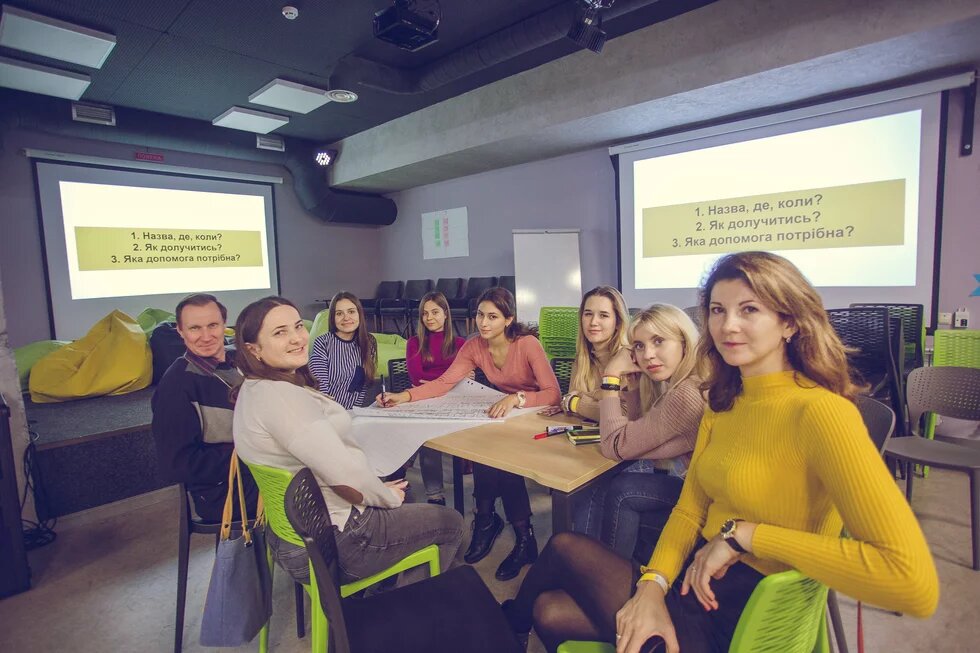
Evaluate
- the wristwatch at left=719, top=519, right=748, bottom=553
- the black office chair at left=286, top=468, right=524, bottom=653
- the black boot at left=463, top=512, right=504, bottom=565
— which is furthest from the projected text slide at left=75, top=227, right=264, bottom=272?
the wristwatch at left=719, top=519, right=748, bottom=553

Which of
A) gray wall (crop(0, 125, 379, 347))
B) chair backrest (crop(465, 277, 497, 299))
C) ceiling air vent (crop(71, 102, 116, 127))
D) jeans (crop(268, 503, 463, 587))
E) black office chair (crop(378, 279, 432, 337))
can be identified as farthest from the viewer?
black office chair (crop(378, 279, 432, 337))

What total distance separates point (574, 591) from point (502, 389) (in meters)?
1.45

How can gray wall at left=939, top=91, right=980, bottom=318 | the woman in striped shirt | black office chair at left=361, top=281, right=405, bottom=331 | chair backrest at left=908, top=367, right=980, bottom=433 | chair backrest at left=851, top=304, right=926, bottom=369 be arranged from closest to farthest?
chair backrest at left=908, top=367, right=980, bottom=433 → the woman in striped shirt → chair backrest at left=851, top=304, right=926, bottom=369 → gray wall at left=939, top=91, right=980, bottom=318 → black office chair at left=361, top=281, right=405, bottom=331

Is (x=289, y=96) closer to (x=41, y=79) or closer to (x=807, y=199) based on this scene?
(x=41, y=79)

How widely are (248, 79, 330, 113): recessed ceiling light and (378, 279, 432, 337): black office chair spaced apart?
290 cm

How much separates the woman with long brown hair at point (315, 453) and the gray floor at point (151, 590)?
0.70 metres

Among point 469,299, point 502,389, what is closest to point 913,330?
point 502,389

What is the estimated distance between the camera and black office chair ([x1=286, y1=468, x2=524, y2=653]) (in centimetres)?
102

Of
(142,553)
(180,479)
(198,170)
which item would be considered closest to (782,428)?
(180,479)

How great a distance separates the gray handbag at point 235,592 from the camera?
1515mm

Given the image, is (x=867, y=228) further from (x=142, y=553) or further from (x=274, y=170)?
(x=274, y=170)

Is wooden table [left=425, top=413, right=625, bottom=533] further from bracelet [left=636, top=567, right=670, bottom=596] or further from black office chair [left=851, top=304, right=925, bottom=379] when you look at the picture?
black office chair [left=851, top=304, right=925, bottom=379]

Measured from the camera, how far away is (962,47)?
11.0 ft

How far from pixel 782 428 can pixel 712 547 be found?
28 centimetres
